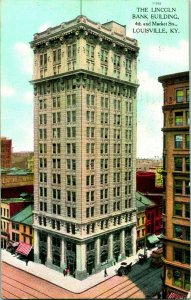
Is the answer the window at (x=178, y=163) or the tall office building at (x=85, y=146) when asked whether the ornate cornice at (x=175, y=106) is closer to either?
the tall office building at (x=85, y=146)

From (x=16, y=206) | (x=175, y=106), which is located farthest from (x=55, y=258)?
(x=175, y=106)

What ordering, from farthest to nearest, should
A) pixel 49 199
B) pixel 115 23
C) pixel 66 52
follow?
pixel 49 199 < pixel 66 52 < pixel 115 23

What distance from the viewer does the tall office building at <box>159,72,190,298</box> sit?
30.1 meters

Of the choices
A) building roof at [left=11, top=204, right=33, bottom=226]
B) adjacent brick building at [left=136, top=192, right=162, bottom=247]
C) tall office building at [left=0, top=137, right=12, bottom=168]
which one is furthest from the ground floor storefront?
tall office building at [left=0, top=137, right=12, bottom=168]

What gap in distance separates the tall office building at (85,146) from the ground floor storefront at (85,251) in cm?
10

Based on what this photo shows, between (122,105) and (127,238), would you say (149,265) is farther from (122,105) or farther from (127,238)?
(122,105)

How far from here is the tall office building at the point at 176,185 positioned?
1184 inches

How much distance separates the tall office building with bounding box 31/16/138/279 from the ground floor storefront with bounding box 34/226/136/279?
10cm

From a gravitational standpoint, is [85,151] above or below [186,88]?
below

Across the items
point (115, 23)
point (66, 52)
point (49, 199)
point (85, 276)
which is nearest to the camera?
point (115, 23)

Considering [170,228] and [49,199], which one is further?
[49,199]

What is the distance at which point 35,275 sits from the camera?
118 feet

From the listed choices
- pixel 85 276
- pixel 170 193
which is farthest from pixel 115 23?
pixel 85 276

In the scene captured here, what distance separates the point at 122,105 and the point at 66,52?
8.23 m
